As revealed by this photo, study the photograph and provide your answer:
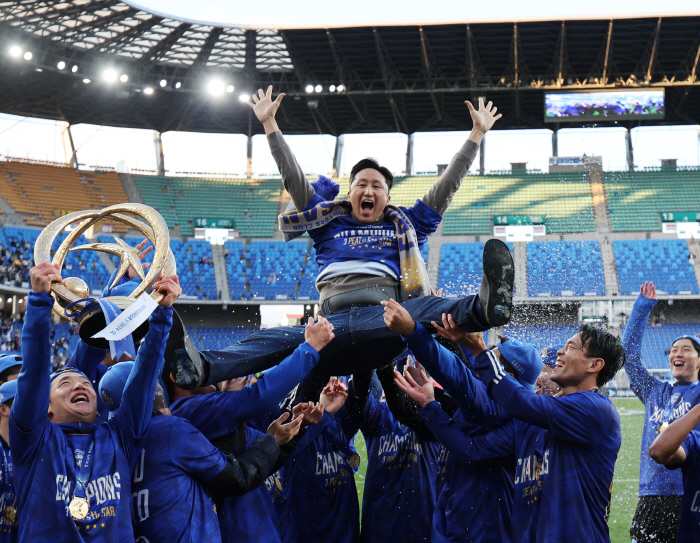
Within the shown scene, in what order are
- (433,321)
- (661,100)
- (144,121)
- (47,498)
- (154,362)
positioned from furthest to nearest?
(144,121)
(661,100)
(433,321)
(154,362)
(47,498)

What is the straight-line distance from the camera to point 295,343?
3.76 m

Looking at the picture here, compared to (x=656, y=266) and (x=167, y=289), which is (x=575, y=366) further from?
(x=656, y=266)

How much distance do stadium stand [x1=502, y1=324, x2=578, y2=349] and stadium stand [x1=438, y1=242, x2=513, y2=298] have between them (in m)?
2.51

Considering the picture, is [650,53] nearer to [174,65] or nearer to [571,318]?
[571,318]

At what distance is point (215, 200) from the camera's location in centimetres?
3441

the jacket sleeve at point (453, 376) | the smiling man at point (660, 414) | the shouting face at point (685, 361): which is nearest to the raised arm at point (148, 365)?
the jacket sleeve at point (453, 376)

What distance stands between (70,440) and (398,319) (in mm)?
1577

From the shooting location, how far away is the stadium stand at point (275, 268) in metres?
30.5

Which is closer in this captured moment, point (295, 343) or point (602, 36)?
point (295, 343)

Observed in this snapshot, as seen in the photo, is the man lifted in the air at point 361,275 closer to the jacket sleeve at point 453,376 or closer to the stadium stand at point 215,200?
the jacket sleeve at point 453,376

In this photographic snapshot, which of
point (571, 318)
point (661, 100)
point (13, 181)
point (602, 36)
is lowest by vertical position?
point (571, 318)

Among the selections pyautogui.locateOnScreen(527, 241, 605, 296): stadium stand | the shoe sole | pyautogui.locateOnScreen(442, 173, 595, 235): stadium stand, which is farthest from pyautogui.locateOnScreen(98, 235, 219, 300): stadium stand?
the shoe sole

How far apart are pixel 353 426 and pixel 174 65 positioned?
1144 inches

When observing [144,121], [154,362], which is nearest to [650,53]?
[144,121]
